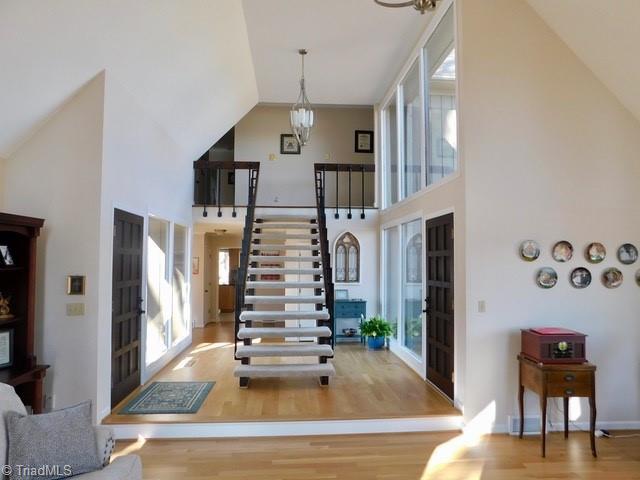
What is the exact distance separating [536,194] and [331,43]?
3.25 m

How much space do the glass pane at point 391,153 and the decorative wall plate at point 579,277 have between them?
10.4 ft

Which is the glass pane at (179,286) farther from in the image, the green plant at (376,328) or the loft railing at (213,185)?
the green plant at (376,328)

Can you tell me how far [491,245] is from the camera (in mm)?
3959

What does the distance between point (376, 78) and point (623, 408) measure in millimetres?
5329

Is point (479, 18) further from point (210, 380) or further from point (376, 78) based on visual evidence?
point (210, 380)

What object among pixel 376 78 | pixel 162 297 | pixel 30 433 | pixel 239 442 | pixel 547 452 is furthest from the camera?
pixel 376 78

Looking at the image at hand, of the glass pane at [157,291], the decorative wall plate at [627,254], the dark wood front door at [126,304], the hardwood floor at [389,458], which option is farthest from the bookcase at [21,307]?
the decorative wall plate at [627,254]

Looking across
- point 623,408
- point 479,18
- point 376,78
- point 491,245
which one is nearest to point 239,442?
point 491,245

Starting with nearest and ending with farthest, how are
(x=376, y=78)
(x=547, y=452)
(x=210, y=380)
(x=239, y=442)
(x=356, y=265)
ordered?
1. (x=547, y=452)
2. (x=239, y=442)
3. (x=210, y=380)
4. (x=376, y=78)
5. (x=356, y=265)

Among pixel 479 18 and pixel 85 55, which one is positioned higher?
pixel 479 18

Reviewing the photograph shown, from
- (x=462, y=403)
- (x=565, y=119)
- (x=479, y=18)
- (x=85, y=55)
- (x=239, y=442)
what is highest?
(x=479, y=18)

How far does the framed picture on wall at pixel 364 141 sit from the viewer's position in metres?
9.54

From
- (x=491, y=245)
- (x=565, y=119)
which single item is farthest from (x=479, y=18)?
(x=491, y=245)

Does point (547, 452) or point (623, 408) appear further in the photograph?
point (623, 408)
